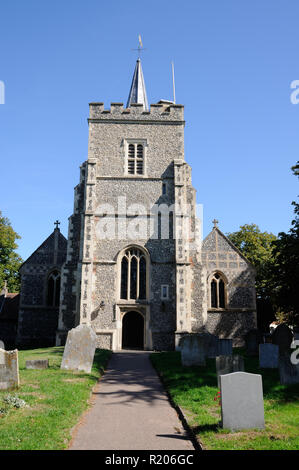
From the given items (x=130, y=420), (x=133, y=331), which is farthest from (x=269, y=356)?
(x=133, y=331)

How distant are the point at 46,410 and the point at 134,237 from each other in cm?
1435

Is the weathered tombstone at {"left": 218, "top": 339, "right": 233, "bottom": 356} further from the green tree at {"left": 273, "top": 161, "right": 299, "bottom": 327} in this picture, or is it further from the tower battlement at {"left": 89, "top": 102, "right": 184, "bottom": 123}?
the tower battlement at {"left": 89, "top": 102, "right": 184, "bottom": 123}

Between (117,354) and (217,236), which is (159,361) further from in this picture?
(217,236)

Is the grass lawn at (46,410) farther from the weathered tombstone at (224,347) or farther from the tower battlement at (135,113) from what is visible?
the tower battlement at (135,113)

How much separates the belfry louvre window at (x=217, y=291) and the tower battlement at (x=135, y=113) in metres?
10.3

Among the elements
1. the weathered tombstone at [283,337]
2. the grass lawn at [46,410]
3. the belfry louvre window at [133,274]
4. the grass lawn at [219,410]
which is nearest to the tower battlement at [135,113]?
the belfry louvre window at [133,274]

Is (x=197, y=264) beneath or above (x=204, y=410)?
above

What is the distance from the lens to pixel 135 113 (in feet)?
74.9

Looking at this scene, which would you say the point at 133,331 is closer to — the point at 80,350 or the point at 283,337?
the point at 283,337

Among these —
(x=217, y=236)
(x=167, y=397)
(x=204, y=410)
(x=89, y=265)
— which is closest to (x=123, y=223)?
(x=89, y=265)

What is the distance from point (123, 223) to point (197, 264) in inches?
192

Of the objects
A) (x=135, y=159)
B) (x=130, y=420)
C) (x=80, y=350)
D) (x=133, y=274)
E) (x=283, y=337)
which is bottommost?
(x=130, y=420)

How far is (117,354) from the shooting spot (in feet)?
55.7

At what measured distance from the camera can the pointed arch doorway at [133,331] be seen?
20609 millimetres
